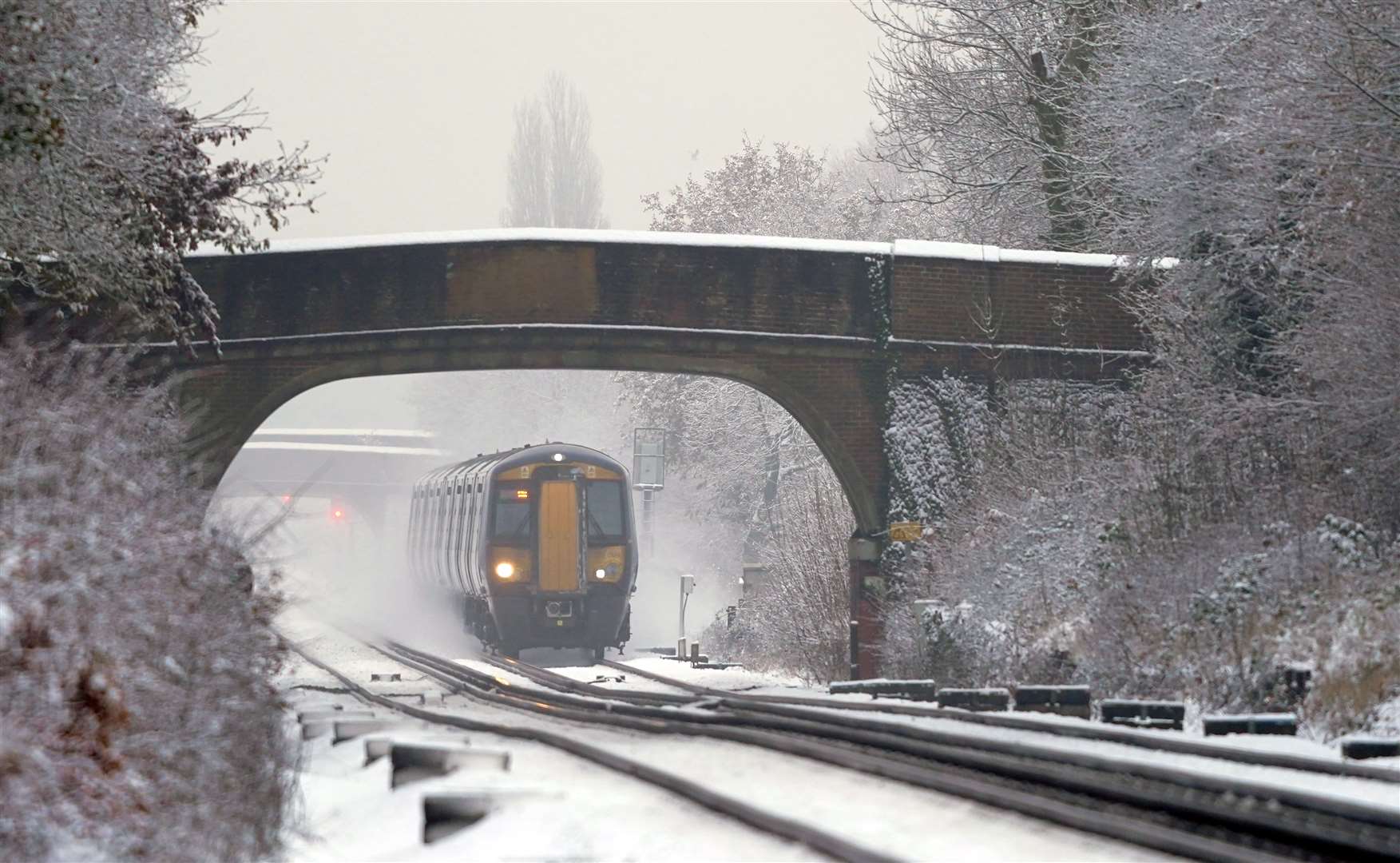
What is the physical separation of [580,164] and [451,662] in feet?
157

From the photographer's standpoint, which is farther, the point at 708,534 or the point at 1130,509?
the point at 708,534

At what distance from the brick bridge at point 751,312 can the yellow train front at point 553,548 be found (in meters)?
3.96

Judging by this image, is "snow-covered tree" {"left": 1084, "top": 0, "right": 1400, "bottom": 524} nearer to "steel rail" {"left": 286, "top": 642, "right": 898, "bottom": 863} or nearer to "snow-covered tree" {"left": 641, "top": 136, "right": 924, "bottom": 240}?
"steel rail" {"left": 286, "top": 642, "right": 898, "bottom": 863}

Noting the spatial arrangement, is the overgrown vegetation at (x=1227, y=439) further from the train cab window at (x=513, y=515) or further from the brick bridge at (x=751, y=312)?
the train cab window at (x=513, y=515)

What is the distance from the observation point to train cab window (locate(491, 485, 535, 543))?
2416cm

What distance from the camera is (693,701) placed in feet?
42.9

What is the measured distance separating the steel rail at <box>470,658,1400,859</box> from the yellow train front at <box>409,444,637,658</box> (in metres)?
15.0

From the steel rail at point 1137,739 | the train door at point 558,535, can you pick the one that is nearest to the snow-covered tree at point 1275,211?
the steel rail at point 1137,739

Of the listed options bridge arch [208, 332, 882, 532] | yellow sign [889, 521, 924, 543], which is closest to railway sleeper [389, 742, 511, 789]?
bridge arch [208, 332, 882, 532]

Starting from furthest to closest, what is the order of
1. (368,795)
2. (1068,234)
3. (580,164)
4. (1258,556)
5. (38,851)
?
(580,164), (1068,234), (1258,556), (368,795), (38,851)

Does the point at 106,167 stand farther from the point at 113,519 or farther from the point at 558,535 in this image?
the point at 558,535

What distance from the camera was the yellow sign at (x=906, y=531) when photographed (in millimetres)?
20344

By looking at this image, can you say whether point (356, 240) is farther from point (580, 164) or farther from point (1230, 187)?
point (580, 164)

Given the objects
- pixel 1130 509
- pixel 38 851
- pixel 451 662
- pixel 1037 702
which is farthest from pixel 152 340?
pixel 38 851
